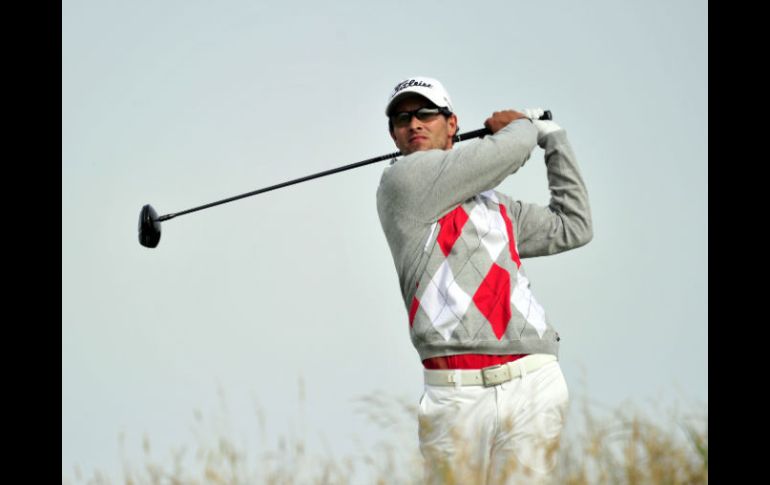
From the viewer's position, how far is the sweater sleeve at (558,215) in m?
4.75

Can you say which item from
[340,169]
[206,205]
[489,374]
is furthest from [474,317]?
[206,205]

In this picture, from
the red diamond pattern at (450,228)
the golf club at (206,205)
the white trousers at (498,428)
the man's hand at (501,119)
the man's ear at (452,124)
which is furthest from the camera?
the golf club at (206,205)

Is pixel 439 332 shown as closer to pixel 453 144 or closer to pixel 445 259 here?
pixel 445 259

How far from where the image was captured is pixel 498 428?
13.5 feet

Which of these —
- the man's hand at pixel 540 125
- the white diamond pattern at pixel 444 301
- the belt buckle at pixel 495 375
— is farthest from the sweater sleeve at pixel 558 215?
the belt buckle at pixel 495 375

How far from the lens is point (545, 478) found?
404 cm

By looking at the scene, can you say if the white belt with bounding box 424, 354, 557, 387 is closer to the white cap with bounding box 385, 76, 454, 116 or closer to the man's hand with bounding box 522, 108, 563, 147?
the man's hand with bounding box 522, 108, 563, 147

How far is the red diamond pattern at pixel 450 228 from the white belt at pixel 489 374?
0.48 metres

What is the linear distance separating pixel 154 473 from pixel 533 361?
1602mm

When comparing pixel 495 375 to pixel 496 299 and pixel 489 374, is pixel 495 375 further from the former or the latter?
pixel 496 299

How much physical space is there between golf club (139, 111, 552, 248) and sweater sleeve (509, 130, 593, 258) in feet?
0.73

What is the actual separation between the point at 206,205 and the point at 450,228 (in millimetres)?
2241

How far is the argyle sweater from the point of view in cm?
420

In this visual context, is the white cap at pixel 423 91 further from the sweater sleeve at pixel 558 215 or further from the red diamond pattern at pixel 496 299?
the red diamond pattern at pixel 496 299
